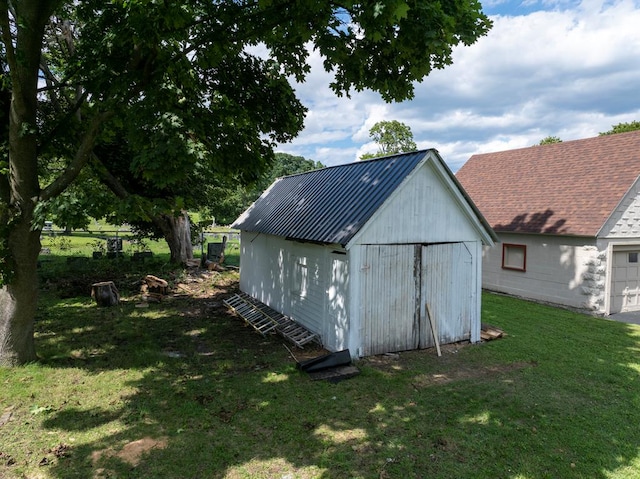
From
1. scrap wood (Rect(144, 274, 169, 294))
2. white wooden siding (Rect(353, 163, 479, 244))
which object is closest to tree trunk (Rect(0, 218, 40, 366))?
white wooden siding (Rect(353, 163, 479, 244))

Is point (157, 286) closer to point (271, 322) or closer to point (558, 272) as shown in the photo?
point (271, 322)

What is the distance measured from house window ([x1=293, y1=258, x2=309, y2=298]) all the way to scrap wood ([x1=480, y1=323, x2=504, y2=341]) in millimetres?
5160

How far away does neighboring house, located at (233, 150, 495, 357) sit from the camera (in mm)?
9070

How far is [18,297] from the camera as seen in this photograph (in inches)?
311

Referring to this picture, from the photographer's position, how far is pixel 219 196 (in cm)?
2494

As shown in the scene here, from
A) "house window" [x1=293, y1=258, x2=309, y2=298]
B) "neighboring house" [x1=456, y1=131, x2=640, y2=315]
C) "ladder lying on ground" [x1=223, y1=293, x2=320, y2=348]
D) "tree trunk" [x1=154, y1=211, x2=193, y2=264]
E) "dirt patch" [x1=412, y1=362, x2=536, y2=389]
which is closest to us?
"dirt patch" [x1=412, y1=362, x2=536, y2=389]

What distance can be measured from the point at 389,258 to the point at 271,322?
13.6 feet

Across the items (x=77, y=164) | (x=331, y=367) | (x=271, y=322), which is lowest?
(x=331, y=367)

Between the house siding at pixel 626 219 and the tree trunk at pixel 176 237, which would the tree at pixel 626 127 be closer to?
the house siding at pixel 626 219

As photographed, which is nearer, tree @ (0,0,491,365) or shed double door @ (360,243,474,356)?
tree @ (0,0,491,365)

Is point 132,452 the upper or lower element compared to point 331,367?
lower

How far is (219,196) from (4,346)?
699 inches

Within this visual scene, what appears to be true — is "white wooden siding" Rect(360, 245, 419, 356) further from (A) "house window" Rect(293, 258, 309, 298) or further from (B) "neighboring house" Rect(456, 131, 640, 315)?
(B) "neighboring house" Rect(456, 131, 640, 315)

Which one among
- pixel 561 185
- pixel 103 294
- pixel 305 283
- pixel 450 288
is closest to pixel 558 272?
pixel 561 185
